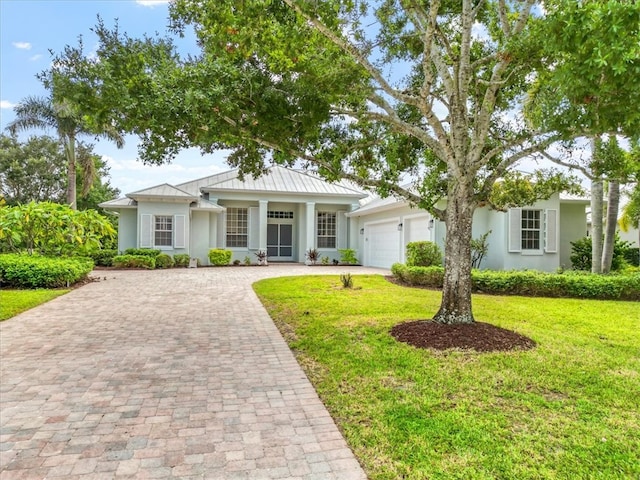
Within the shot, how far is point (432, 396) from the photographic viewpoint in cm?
409

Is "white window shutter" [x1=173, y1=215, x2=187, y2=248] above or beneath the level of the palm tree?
beneath

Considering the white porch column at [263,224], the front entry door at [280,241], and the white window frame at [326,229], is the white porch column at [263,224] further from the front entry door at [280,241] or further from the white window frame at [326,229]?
the white window frame at [326,229]

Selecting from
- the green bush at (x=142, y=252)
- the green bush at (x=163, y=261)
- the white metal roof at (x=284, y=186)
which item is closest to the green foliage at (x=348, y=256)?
the white metal roof at (x=284, y=186)

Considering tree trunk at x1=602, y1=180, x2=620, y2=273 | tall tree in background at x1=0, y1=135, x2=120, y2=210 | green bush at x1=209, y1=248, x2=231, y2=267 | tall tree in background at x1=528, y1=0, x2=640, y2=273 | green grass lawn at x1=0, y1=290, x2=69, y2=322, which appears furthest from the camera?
tall tree in background at x1=0, y1=135, x2=120, y2=210

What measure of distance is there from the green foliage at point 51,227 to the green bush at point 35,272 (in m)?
1.11

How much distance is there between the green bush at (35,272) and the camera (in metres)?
11.5

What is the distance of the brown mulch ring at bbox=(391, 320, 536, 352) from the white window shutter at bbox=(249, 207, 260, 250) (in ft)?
53.7

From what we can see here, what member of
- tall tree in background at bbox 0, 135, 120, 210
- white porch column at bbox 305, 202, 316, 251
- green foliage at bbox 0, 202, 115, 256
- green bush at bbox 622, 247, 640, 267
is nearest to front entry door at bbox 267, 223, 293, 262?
white porch column at bbox 305, 202, 316, 251

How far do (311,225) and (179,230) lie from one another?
271 inches

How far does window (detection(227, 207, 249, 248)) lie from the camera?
22281mm

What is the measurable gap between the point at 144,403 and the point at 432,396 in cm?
290

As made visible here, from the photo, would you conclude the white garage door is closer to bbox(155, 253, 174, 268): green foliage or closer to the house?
the house

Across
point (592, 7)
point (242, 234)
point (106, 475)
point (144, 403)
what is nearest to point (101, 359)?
point (144, 403)

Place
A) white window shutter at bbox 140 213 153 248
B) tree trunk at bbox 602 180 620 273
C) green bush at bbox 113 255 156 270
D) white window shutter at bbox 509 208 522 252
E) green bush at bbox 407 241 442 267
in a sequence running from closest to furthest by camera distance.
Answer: tree trunk at bbox 602 180 620 273, green bush at bbox 407 241 442 267, white window shutter at bbox 509 208 522 252, green bush at bbox 113 255 156 270, white window shutter at bbox 140 213 153 248
